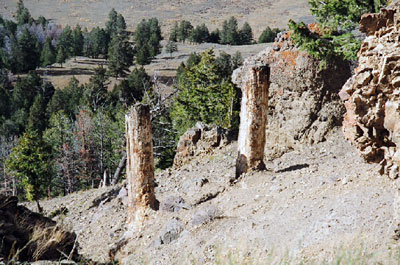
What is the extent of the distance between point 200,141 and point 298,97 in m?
4.39

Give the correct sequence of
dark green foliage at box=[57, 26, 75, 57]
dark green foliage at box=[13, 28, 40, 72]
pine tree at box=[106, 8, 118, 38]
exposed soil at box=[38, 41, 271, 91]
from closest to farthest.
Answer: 1. exposed soil at box=[38, 41, 271, 91]
2. dark green foliage at box=[13, 28, 40, 72]
3. dark green foliage at box=[57, 26, 75, 57]
4. pine tree at box=[106, 8, 118, 38]

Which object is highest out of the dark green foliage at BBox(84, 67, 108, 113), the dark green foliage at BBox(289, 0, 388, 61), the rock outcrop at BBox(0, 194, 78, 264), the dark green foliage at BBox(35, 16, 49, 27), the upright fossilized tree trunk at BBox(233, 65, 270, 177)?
the dark green foliage at BBox(35, 16, 49, 27)

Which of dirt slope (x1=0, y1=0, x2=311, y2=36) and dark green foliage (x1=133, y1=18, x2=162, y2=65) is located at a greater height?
dirt slope (x1=0, y1=0, x2=311, y2=36)

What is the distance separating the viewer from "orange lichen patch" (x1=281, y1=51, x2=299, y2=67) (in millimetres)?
13938

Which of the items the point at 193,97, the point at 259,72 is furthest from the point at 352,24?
the point at 193,97

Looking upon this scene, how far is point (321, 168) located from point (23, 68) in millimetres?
80540

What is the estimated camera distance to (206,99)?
28.2 meters

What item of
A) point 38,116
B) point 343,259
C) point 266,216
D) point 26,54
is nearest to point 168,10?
point 26,54

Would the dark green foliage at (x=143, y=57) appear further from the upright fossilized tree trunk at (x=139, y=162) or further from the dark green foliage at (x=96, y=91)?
the upright fossilized tree trunk at (x=139, y=162)

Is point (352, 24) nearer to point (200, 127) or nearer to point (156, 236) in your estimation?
point (200, 127)

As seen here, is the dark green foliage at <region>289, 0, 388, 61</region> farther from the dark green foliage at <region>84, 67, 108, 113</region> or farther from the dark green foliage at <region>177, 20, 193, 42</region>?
the dark green foliage at <region>177, 20, 193, 42</region>

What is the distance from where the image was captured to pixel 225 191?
34.6 ft

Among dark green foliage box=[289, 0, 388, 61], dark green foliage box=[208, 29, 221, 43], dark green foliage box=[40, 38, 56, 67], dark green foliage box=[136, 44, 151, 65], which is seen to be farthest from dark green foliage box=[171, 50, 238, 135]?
dark green foliage box=[208, 29, 221, 43]

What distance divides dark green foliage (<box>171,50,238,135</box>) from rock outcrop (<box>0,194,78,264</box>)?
1930cm
